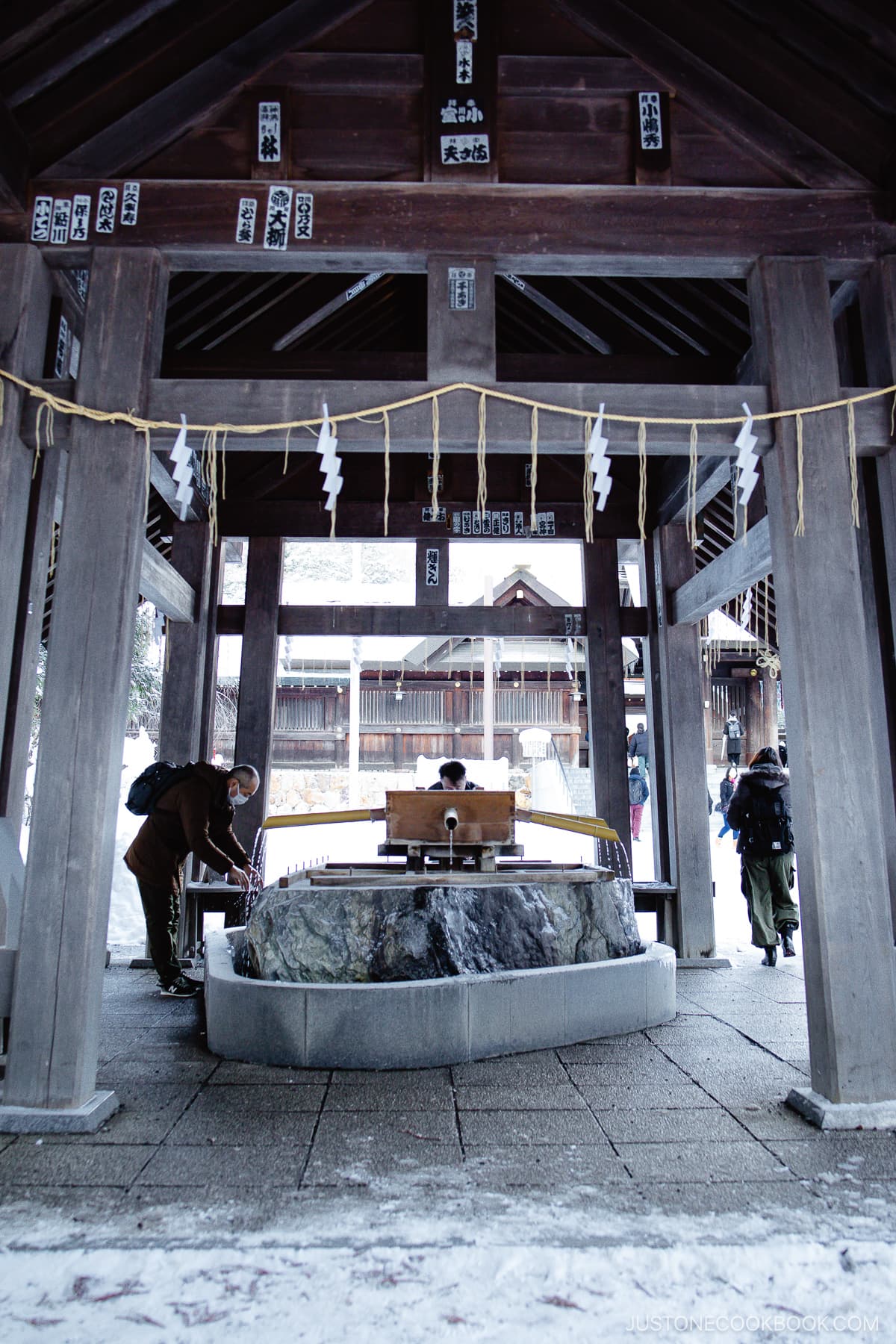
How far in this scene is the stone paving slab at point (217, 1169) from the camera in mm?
2914

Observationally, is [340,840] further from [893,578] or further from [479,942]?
[893,578]

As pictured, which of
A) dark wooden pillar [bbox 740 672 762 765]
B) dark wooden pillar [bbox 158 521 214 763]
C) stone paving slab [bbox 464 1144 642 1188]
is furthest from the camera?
dark wooden pillar [bbox 740 672 762 765]

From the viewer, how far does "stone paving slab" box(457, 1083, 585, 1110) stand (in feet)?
12.1

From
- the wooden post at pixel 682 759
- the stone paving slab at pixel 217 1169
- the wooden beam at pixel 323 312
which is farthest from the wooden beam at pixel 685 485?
the stone paving slab at pixel 217 1169

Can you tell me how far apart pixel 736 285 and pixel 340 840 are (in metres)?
14.2

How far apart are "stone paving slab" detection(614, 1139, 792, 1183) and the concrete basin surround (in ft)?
3.96

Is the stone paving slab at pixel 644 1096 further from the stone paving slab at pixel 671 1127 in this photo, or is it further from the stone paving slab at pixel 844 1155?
the stone paving slab at pixel 844 1155

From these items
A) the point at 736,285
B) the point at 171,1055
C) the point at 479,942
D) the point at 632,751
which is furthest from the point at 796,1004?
the point at 632,751

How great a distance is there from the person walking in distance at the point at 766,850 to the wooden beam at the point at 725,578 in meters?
1.55

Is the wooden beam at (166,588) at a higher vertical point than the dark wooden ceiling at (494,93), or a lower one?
lower

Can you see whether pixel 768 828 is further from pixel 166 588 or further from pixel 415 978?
pixel 166 588

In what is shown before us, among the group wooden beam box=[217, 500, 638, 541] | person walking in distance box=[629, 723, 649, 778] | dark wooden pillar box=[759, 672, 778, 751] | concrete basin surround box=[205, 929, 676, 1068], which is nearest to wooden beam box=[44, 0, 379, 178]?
wooden beam box=[217, 500, 638, 541]

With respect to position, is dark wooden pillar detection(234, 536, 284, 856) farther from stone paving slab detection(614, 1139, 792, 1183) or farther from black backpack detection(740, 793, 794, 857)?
stone paving slab detection(614, 1139, 792, 1183)

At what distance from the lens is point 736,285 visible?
19.4 ft
